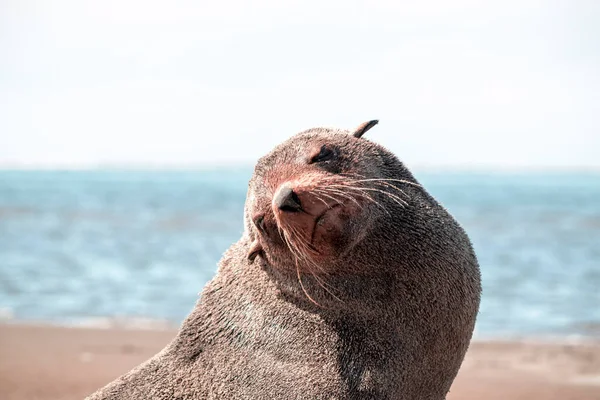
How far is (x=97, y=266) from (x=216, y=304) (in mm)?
13322

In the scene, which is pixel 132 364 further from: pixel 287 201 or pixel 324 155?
pixel 287 201

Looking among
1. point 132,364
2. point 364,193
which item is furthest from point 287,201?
point 132,364

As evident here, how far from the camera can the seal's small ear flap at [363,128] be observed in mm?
4227

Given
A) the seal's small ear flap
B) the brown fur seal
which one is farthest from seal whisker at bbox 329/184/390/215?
the seal's small ear flap

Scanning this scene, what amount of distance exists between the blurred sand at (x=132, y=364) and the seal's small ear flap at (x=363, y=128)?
4823mm

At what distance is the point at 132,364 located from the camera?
31.3ft

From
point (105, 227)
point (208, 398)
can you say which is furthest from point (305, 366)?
point (105, 227)

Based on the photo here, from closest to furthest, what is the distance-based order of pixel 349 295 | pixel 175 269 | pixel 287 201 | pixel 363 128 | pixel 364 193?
pixel 287 201 < pixel 364 193 < pixel 349 295 < pixel 363 128 < pixel 175 269

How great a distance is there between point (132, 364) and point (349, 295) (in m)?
6.08

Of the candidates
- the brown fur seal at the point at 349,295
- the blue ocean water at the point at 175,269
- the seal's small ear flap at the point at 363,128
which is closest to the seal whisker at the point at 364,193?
the brown fur seal at the point at 349,295

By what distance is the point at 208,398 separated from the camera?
414 cm

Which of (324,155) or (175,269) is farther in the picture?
(175,269)

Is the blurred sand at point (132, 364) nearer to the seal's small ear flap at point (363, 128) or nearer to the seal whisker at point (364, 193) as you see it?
the seal's small ear flap at point (363, 128)

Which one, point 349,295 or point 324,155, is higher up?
point 324,155
